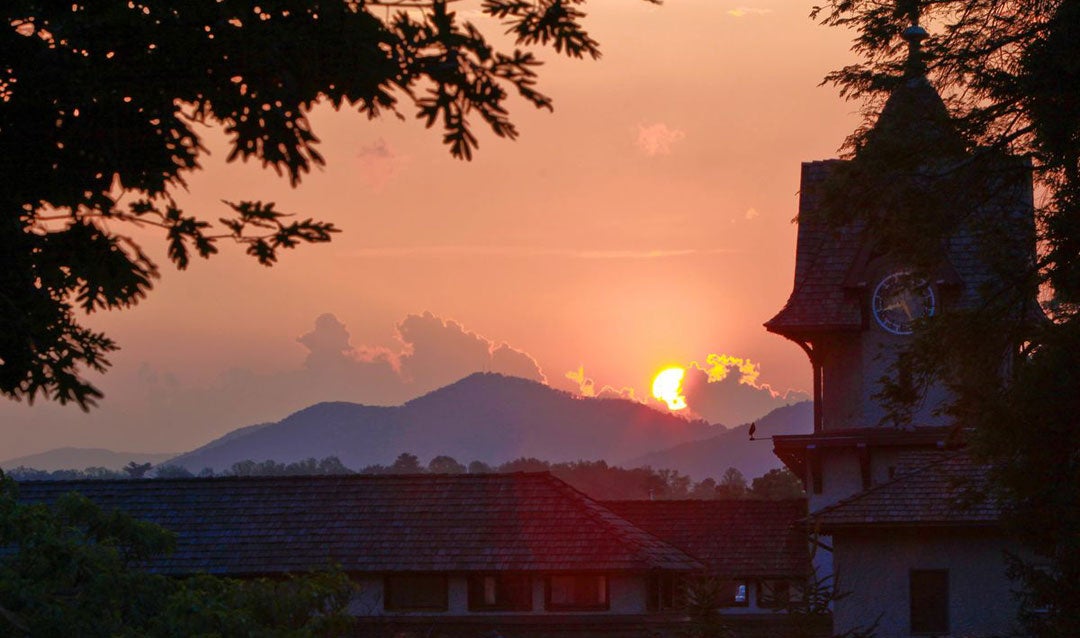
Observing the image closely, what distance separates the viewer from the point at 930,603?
35562 millimetres

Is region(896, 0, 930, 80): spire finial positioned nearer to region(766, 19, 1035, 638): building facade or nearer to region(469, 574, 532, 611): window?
region(766, 19, 1035, 638): building facade

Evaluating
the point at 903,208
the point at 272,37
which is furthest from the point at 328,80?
the point at 903,208

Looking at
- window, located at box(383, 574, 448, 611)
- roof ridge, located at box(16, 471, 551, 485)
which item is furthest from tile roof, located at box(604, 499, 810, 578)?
window, located at box(383, 574, 448, 611)

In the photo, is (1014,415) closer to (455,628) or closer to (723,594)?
(723,594)

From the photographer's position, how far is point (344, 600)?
25.2 meters

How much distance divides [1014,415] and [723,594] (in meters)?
4.93

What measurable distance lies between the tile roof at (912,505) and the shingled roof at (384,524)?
539cm

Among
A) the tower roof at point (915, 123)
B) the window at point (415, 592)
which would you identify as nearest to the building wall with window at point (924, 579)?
the window at point (415, 592)

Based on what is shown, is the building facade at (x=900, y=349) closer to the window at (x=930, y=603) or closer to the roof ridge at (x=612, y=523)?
the window at (x=930, y=603)

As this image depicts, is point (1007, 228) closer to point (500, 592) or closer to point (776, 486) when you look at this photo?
point (500, 592)

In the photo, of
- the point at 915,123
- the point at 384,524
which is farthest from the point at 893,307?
the point at 915,123

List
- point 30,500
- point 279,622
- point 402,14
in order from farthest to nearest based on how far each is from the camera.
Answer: point 30,500
point 279,622
point 402,14

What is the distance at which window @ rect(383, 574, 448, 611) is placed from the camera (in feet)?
126

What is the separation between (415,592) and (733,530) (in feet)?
40.4
